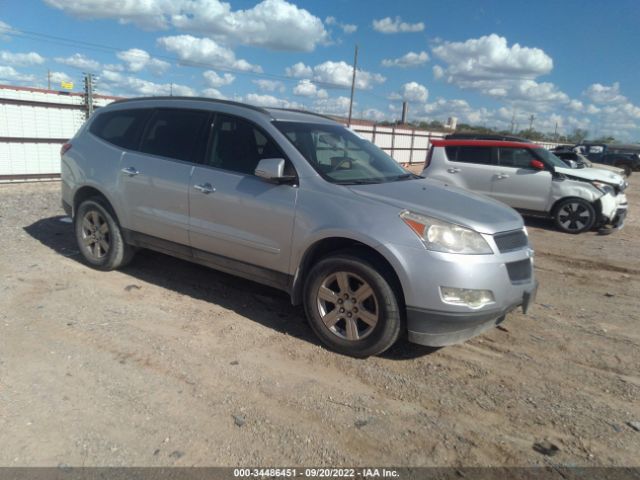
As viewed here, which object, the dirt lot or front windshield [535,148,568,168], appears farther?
front windshield [535,148,568,168]

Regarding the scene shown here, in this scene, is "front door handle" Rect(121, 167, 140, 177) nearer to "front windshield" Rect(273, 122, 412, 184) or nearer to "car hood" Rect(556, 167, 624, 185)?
"front windshield" Rect(273, 122, 412, 184)

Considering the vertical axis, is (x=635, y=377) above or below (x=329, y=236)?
below

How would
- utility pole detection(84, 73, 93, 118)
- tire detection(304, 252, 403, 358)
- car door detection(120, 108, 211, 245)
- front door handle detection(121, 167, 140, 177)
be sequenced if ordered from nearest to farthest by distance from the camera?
tire detection(304, 252, 403, 358) → car door detection(120, 108, 211, 245) → front door handle detection(121, 167, 140, 177) → utility pole detection(84, 73, 93, 118)

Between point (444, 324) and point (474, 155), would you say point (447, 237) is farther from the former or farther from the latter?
point (474, 155)

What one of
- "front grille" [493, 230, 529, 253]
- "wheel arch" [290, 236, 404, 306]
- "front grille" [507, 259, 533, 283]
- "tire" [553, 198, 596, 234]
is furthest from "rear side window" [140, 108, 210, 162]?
"tire" [553, 198, 596, 234]

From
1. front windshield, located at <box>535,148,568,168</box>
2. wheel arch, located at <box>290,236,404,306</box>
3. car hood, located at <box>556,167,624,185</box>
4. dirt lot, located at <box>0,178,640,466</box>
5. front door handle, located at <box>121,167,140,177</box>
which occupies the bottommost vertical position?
dirt lot, located at <box>0,178,640,466</box>

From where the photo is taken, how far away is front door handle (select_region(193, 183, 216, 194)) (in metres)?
4.42

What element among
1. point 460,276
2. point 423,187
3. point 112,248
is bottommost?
point 112,248

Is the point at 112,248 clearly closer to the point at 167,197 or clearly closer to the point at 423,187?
the point at 167,197

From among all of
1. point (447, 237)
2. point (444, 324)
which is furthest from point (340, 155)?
point (444, 324)

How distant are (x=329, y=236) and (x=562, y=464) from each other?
2.06 m

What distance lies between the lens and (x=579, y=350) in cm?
416

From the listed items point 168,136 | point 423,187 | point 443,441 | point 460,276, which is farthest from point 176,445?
point 168,136

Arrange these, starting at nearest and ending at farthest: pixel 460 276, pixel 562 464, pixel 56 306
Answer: pixel 562 464 → pixel 460 276 → pixel 56 306
